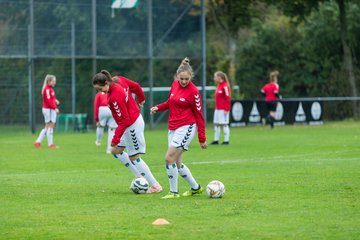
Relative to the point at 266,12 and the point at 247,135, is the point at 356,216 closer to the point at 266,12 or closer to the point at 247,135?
the point at 247,135

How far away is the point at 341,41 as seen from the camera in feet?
150

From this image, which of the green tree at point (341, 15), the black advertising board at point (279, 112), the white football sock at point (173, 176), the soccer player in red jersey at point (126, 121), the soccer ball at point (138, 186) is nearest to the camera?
the white football sock at point (173, 176)

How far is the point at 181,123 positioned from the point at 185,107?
0.25m

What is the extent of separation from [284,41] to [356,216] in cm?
3893

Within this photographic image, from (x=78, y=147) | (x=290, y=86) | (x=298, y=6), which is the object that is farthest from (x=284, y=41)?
(x=78, y=147)

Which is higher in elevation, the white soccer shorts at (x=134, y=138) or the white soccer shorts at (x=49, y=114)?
Result: the white soccer shorts at (x=134, y=138)

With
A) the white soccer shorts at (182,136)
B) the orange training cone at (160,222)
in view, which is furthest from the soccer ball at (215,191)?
the orange training cone at (160,222)

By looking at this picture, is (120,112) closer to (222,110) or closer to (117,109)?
(117,109)

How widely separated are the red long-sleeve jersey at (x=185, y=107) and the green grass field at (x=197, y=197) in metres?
1.13

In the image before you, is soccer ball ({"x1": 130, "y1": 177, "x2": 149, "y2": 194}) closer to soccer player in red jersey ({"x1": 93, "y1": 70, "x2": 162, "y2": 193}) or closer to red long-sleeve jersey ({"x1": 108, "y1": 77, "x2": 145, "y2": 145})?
soccer player in red jersey ({"x1": 93, "y1": 70, "x2": 162, "y2": 193})

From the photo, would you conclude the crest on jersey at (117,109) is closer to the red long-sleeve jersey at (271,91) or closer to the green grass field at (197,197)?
the green grass field at (197,197)

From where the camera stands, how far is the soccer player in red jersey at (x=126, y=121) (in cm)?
1452

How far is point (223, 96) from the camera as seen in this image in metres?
28.6

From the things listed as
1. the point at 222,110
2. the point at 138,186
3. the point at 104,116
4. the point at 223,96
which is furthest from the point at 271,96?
the point at 138,186
